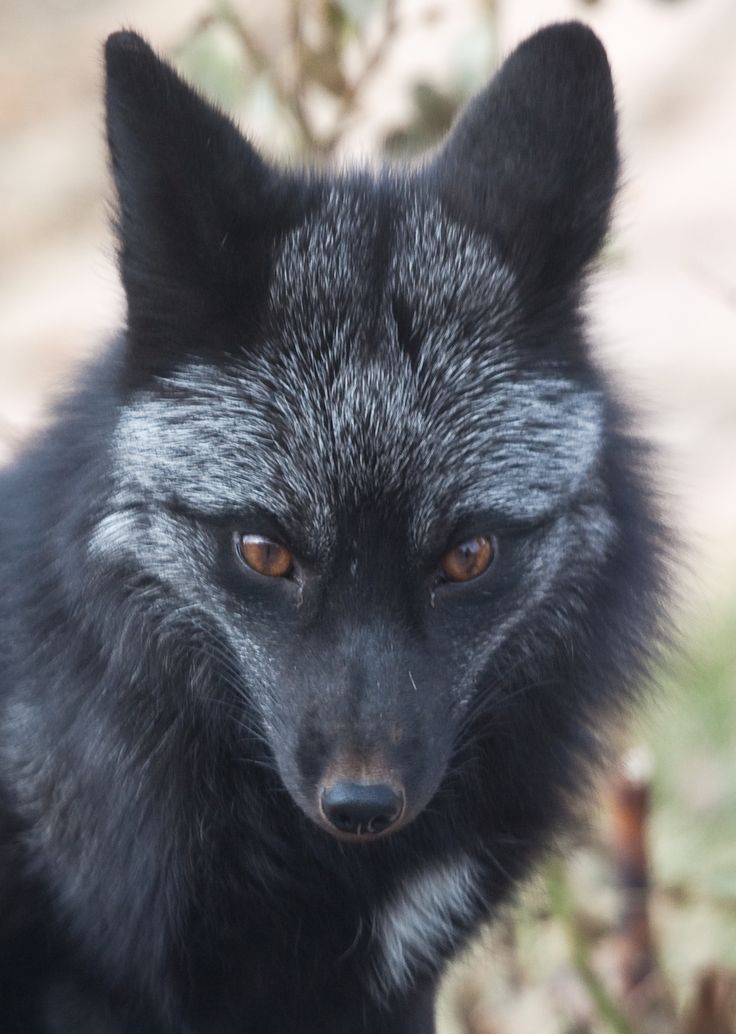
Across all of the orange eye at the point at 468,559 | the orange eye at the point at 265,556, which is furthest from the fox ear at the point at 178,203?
the orange eye at the point at 468,559

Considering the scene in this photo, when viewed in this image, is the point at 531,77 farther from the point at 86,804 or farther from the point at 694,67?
the point at 694,67

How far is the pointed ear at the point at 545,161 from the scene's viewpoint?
3082 mm

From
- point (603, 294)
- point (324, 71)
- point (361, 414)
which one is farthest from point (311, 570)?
point (324, 71)

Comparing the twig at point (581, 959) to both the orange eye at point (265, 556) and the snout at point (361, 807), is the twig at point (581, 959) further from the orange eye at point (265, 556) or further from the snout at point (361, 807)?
the orange eye at point (265, 556)

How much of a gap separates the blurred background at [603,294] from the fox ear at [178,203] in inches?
5.7

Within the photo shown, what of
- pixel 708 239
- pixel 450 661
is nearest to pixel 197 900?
pixel 450 661

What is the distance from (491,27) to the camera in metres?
4.70

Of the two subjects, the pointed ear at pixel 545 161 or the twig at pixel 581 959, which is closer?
the pointed ear at pixel 545 161

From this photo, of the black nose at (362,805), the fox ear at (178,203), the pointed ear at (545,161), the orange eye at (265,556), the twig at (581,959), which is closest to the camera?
the black nose at (362,805)

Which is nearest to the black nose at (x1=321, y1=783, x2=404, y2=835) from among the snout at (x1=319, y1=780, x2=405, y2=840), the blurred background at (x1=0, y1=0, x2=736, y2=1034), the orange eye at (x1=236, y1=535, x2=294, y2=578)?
the snout at (x1=319, y1=780, x2=405, y2=840)

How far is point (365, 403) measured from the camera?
2.97m

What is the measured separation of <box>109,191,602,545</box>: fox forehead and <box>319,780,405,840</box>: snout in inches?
19.4

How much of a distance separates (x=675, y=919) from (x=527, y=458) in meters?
3.49

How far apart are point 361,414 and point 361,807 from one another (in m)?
0.78
